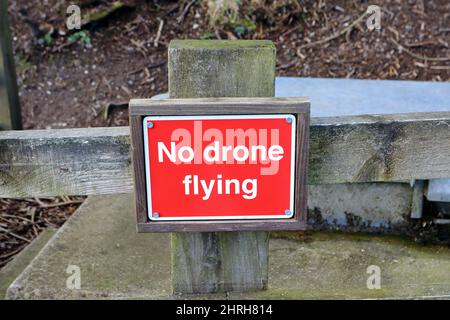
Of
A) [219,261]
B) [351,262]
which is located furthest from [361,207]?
[219,261]

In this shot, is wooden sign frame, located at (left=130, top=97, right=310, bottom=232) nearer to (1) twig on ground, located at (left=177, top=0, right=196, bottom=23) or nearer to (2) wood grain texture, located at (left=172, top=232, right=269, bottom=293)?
(2) wood grain texture, located at (left=172, top=232, right=269, bottom=293)

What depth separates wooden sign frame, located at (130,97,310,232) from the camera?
1.31 m

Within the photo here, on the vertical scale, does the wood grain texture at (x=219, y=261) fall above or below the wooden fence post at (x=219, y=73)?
below

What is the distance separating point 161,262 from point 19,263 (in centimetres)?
70

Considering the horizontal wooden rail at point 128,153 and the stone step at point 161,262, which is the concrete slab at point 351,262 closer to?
the stone step at point 161,262

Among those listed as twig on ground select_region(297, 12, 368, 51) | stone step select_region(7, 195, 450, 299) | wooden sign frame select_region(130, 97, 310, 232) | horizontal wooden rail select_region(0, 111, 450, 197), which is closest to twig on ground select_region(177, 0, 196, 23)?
twig on ground select_region(297, 12, 368, 51)

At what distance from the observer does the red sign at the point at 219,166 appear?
132cm

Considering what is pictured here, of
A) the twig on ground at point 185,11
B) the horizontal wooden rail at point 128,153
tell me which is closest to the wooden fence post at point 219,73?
the horizontal wooden rail at point 128,153

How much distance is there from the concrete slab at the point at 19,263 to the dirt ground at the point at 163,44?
4.97 ft

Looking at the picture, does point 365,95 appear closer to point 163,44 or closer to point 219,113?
→ point 219,113
